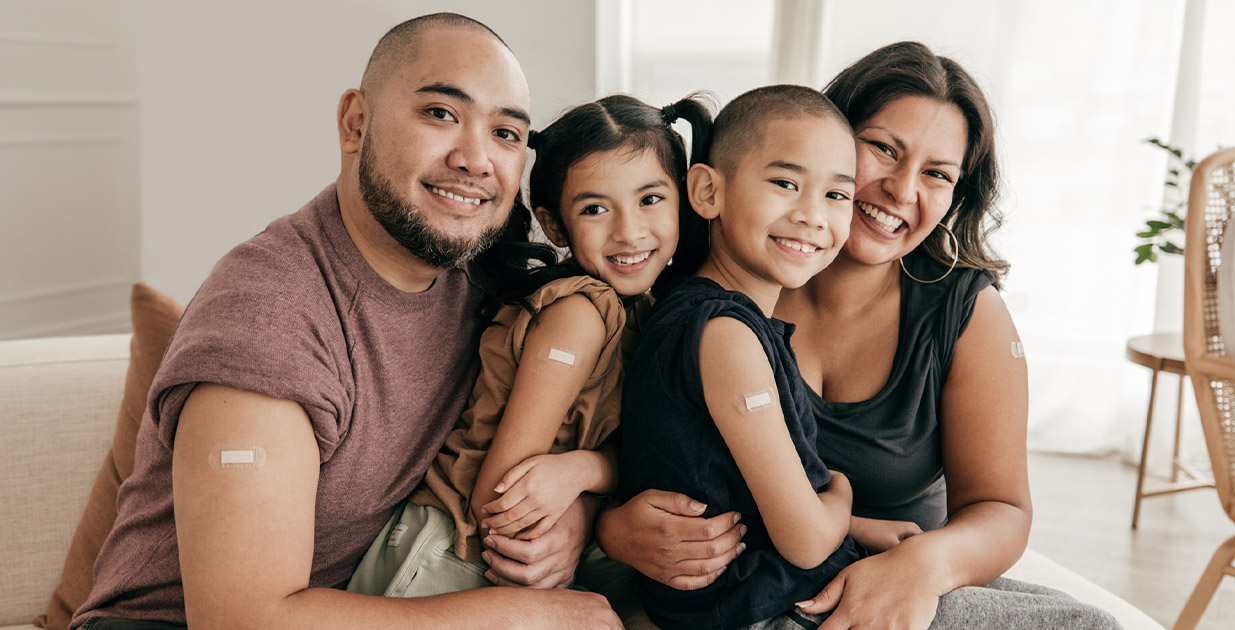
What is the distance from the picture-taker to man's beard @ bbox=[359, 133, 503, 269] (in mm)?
1341

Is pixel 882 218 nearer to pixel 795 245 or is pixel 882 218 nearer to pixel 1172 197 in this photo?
pixel 795 245

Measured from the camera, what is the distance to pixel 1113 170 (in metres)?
3.91

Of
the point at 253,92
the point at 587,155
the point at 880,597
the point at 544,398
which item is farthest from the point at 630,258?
the point at 253,92

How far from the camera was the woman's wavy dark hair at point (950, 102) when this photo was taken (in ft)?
4.89

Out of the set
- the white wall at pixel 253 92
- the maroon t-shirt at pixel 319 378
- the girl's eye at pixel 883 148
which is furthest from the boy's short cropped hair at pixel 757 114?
the white wall at pixel 253 92

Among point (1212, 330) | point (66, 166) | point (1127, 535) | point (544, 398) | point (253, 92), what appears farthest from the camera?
point (66, 166)

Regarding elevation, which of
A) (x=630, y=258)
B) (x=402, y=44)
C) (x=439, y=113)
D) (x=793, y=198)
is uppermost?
(x=402, y=44)

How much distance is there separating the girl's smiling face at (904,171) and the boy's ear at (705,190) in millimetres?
249

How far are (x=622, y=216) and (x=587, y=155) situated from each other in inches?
4.6

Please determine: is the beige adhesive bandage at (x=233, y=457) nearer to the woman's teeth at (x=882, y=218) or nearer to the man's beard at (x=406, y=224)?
the man's beard at (x=406, y=224)

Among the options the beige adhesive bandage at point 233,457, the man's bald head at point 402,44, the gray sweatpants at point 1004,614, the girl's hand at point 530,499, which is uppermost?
the man's bald head at point 402,44

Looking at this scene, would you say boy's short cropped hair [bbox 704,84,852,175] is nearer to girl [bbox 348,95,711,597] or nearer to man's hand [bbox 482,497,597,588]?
girl [bbox 348,95,711,597]

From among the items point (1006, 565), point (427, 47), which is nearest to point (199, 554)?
point (427, 47)

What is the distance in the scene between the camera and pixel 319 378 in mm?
1193
